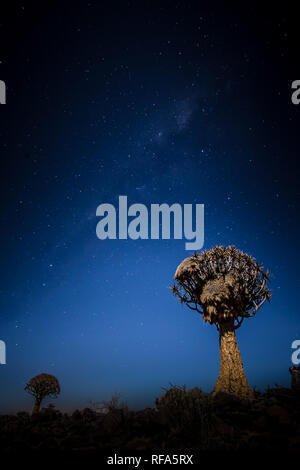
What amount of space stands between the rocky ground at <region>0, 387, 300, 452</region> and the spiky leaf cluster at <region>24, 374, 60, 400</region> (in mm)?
14760

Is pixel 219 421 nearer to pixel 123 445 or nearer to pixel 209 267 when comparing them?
pixel 123 445

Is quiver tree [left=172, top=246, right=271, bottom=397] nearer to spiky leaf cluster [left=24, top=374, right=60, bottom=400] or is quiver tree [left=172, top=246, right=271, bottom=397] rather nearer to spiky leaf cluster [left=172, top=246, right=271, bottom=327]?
spiky leaf cluster [left=172, top=246, right=271, bottom=327]

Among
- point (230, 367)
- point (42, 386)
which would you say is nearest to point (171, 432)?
point (230, 367)

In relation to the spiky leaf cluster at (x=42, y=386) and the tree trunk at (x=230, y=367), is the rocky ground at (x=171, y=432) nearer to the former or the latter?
the tree trunk at (x=230, y=367)

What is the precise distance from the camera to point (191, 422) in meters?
4.65

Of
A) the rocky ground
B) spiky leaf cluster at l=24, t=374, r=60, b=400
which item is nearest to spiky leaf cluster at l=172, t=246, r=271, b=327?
the rocky ground

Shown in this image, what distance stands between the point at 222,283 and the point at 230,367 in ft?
11.9

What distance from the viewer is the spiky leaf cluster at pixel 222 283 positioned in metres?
10.7

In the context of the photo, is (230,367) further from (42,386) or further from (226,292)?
(42,386)

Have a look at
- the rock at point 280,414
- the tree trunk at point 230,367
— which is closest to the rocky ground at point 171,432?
the rock at point 280,414

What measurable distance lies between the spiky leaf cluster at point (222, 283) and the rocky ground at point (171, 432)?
16.4ft

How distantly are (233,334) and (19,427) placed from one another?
8.84 meters

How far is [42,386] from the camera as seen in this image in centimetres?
1789
